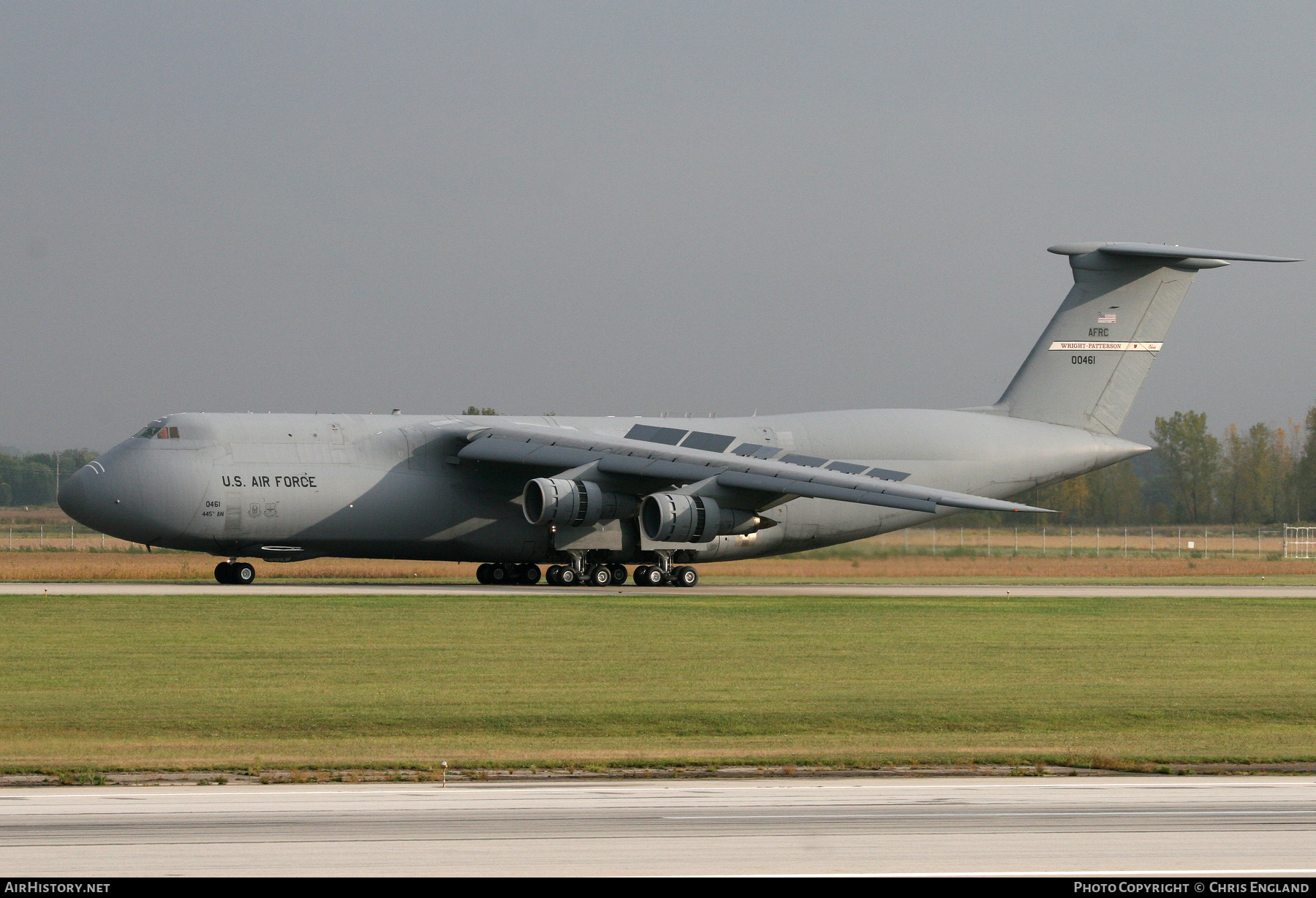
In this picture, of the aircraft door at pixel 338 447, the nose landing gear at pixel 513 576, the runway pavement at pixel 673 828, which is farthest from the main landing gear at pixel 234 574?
the runway pavement at pixel 673 828

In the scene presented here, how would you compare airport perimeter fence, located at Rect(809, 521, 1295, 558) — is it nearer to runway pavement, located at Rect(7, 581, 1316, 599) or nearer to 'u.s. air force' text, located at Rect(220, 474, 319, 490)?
runway pavement, located at Rect(7, 581, 1316, 599)

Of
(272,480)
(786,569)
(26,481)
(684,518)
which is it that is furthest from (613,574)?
(26,481)

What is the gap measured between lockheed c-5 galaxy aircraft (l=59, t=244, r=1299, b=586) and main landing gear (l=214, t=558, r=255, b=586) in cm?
4

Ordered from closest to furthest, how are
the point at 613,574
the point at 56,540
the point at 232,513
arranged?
the point at 232,513 → the point at 613,574 → the point at 56,540

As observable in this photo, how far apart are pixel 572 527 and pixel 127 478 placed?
9.64 metres

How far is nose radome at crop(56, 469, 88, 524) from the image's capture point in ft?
108

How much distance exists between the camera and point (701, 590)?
1395 inches

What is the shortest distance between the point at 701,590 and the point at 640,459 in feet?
10.6

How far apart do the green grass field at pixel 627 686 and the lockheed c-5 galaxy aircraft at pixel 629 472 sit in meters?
6.13

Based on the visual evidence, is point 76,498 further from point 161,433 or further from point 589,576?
point 589,576

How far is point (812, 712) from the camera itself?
49.3ft

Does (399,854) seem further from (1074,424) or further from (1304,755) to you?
(1074,424)

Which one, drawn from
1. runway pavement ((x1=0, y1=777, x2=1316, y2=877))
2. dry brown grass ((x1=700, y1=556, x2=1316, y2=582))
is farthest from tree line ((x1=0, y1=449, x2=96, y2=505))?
runway pavement ((x1=0, y1=777, x2=1316, y2=877))
